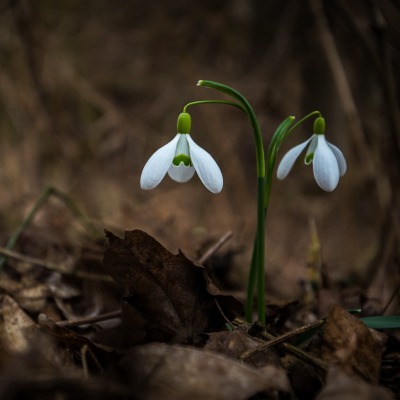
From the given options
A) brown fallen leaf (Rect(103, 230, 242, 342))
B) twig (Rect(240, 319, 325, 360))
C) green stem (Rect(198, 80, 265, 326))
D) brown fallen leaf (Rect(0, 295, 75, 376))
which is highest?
green stem (Rect(198, 80, 265, 326))

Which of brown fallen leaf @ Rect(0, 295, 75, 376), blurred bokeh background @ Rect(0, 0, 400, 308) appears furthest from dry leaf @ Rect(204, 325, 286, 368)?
blurred bokeh background @ Rect(0, 0, 400, 308)

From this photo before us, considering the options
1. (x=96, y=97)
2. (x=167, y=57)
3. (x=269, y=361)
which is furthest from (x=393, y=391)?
(x=167, y=57)

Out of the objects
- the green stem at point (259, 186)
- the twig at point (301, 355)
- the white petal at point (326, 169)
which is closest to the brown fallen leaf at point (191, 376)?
the twig at point (301, 355)

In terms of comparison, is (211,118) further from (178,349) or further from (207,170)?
(178,349)

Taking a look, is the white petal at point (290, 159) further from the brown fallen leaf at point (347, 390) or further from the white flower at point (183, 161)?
the brown fallen leaf at point (347, 390)

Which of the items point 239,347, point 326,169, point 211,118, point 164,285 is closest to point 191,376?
point 239,347

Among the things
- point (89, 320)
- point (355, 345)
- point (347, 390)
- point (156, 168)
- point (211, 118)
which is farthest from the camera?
point (211, 118)

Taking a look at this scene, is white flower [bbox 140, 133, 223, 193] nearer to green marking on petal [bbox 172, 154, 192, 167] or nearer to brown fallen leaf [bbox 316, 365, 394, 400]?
green marking on petal [bbox 172, 154, 192, 167]
